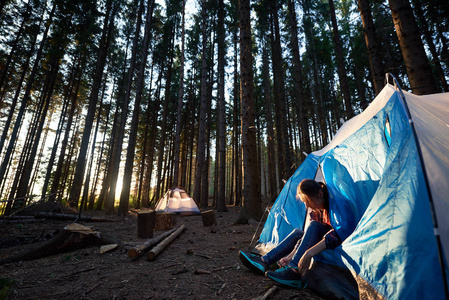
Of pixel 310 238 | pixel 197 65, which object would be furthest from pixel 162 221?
pixel 197 65

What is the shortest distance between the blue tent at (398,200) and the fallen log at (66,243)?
173 inches

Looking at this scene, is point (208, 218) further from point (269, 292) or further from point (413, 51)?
point (413, 51)

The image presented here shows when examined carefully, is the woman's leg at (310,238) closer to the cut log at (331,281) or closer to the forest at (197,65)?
the cut log at (331,281)

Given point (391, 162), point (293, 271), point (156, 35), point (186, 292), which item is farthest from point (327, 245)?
point (156, 35)

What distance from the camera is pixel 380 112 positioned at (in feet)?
8.63

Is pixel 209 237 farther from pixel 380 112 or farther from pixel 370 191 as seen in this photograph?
pixel 380 112

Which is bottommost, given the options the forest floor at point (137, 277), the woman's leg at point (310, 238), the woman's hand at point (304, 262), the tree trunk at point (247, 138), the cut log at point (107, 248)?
the forest floor at point (137, 277)

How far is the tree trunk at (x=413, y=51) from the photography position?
3463 mm

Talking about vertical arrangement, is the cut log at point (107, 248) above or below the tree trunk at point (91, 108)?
below

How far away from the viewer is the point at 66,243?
3975 mm

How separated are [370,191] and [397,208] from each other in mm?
882

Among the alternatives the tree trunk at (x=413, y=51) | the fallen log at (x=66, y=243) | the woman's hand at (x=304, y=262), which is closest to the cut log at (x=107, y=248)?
the fallen log at (x=66, y=243)

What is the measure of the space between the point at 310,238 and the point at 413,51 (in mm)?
3825

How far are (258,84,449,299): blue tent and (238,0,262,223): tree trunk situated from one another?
3954mm
